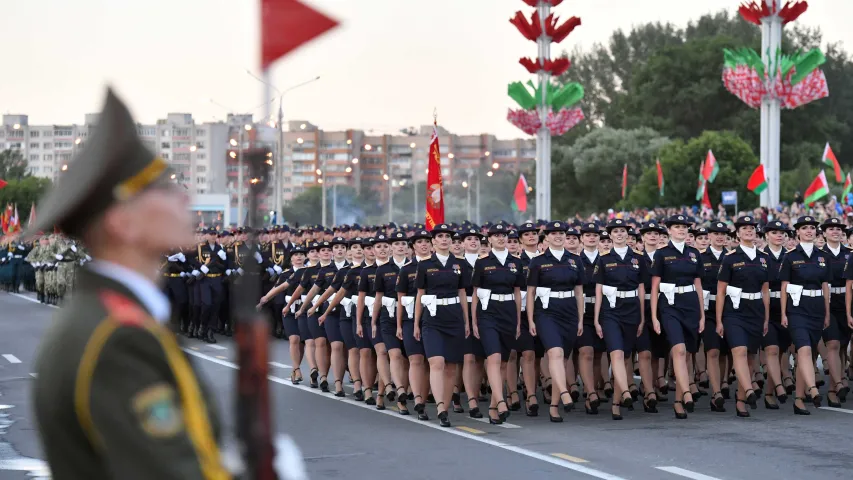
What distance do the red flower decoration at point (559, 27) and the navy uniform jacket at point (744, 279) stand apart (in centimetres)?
2327

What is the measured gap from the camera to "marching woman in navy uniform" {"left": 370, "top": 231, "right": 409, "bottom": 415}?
1616cm

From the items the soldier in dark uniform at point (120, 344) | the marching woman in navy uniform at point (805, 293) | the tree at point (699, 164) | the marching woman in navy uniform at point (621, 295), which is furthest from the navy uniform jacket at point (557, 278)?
the tree at point (699, 164)

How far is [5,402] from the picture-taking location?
16.7m

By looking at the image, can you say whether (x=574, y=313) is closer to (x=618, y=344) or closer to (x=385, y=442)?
(x=618, y=344)

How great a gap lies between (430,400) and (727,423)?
3810 mm

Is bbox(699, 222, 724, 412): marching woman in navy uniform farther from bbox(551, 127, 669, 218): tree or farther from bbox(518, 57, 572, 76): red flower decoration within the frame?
bbox(551, 127, 669, 218): tree

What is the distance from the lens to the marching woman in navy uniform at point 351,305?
680 inches

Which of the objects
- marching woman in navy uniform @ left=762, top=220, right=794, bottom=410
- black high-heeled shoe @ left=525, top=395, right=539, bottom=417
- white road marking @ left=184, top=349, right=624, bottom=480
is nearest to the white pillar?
white road marking @ left=184, top=349, right=624, bottom=480

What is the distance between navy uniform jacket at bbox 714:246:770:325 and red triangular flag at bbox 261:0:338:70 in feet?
41.3

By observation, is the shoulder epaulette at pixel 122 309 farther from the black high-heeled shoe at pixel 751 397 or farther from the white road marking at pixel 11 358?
the white road marking at pixel 11 358

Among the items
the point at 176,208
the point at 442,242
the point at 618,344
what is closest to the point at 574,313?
the point at 618,344

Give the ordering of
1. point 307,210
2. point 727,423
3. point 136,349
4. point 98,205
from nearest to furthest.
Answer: point 136,349 → point 98,205 → point 727,423 → point 307,210

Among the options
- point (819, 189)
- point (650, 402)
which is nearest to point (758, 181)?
point (819, 189)

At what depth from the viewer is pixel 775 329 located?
16.0 meters
